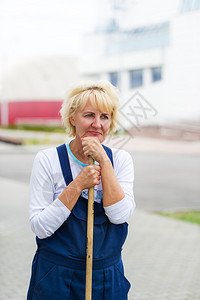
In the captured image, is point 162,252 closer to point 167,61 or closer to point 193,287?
point 193,287

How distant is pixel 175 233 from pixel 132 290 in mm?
2368

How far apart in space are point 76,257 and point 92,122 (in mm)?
586

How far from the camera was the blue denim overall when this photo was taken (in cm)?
216

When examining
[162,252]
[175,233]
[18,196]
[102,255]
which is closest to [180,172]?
[18,196]

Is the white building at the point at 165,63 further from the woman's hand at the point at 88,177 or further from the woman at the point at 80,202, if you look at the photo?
the woman's hand at the point at 88,177

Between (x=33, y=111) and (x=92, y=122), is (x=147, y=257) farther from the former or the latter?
(x=33, y=111)

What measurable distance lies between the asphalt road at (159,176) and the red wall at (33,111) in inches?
1356

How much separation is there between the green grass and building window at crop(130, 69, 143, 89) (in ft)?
119

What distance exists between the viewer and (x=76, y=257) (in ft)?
7.13

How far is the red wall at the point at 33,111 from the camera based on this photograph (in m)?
58.2

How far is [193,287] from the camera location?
16.3 feet

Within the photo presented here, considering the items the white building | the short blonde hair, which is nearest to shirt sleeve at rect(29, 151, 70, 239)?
the short blonde hair

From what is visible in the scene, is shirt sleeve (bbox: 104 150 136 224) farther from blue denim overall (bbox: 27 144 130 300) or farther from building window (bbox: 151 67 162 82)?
building window (bbox: 151 67 162 82)

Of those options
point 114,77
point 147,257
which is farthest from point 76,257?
point 114,77
